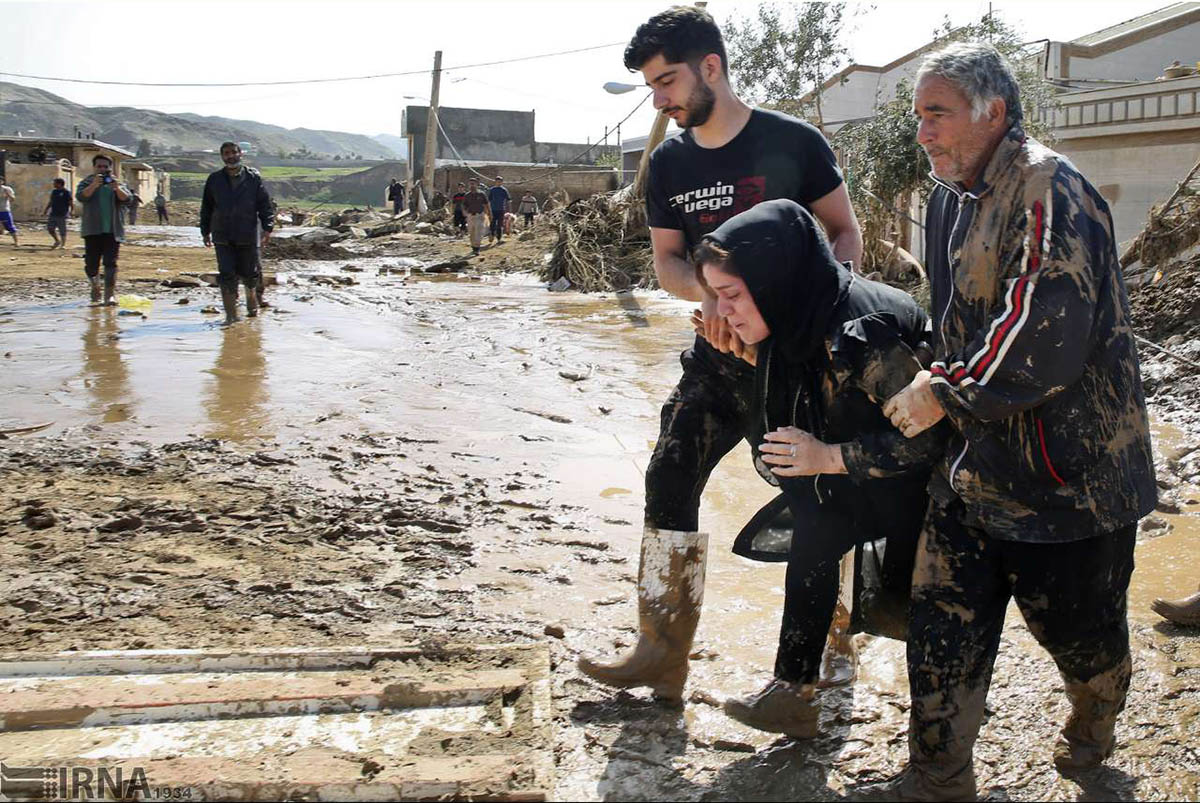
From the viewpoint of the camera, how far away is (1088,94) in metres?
13.6

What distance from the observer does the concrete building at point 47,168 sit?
117 feet

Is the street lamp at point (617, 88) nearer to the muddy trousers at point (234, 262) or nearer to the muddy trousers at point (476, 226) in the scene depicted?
the muddy trousers at point (476, 226)

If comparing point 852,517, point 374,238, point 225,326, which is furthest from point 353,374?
point 374,238

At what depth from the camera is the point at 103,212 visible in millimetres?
11562

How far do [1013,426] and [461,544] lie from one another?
2558 millimetres

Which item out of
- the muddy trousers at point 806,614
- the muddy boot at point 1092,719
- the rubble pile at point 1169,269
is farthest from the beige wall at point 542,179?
the muddy boot at point 1092,719

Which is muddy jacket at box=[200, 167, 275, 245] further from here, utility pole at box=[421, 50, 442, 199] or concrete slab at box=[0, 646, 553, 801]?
utility pole at box=[421, 50, 442, 199]

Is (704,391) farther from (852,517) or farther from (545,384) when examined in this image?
(545,384)

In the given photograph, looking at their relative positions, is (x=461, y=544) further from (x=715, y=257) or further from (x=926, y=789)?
(x=926, y=789)

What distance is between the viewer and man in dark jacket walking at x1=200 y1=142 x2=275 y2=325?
10.5 m

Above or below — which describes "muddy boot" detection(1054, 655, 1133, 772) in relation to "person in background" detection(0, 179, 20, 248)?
below

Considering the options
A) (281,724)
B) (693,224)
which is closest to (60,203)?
(693,224)

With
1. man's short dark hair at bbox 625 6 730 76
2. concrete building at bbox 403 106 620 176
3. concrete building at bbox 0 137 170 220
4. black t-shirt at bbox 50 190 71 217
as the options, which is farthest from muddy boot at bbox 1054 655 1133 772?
concrete building at bbox 403 106 620 176

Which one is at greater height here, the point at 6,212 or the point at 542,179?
the point at 542,179
